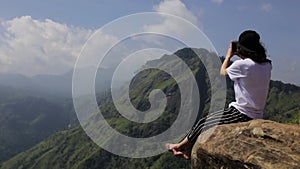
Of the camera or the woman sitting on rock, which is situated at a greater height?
the camera

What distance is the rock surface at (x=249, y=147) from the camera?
723cm

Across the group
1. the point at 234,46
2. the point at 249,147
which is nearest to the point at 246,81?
the point at 234,46

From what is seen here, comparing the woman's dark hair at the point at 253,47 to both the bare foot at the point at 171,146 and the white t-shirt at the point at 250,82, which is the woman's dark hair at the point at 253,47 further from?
the bare foot at the point at 171,146

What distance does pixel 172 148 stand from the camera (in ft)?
31.0

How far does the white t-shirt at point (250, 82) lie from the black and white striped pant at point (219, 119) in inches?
9.7

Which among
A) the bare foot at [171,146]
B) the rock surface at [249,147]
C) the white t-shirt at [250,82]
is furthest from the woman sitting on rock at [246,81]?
the bare foot at [171,146]

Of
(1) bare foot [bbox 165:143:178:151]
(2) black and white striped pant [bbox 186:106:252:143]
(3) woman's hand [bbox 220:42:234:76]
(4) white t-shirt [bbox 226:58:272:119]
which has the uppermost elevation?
(3) woman's hand [bbox 220:42:234:76]

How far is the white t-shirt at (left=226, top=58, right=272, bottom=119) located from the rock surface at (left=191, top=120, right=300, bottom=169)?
1.64ft

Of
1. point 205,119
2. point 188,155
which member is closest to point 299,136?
point 205,119

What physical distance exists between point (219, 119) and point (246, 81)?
4.07 ft

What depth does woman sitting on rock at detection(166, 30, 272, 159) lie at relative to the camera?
849cm

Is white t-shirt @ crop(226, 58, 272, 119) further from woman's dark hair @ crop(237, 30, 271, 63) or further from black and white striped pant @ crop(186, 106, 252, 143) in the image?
black and white striped pant @ crop(186, 106, 252, 143)

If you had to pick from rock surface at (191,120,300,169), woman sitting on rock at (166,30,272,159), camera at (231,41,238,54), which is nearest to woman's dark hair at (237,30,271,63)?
woman sitting on rock at (166,30,272,159)

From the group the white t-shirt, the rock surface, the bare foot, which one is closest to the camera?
the rock surface
